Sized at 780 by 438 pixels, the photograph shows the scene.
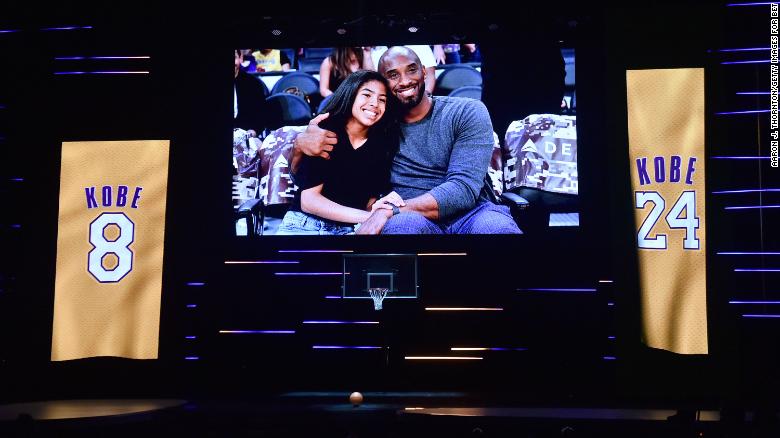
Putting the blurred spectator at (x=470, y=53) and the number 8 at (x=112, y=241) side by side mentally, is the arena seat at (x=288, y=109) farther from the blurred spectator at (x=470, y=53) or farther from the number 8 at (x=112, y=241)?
the number 8 at (x=112, y=241)

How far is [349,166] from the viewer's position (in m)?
5.25

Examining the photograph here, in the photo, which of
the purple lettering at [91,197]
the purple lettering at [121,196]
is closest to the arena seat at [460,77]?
the purple lettering at [121,196]

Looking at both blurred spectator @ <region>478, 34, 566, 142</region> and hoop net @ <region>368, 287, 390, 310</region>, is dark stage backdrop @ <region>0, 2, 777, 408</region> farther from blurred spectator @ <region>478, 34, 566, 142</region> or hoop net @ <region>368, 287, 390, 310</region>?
hoop net @ <region>368, 287, 390, 310</region>

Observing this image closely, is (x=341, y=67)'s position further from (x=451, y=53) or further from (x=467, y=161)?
(x=467, y=161)

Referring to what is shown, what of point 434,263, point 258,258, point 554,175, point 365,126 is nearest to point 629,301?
point 554,175

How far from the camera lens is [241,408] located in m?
4.60

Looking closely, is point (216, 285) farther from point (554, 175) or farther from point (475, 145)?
point (554, 175)

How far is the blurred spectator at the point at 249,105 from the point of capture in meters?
5.30

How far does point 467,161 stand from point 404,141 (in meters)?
0.46

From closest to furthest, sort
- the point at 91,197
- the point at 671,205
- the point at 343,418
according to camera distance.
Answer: the point at 343,418
the point at 671,205
the point at 91,197

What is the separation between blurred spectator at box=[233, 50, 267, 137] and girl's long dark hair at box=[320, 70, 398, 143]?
44 cm

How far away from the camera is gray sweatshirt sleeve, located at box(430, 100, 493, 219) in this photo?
5160 mm

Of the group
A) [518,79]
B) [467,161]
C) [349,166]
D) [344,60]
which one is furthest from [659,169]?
[344,60]

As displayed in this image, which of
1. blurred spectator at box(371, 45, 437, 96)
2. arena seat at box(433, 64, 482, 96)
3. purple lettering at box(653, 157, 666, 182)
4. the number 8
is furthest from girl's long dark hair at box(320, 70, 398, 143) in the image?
purple lettering at box(653, 157, 666, 182)
